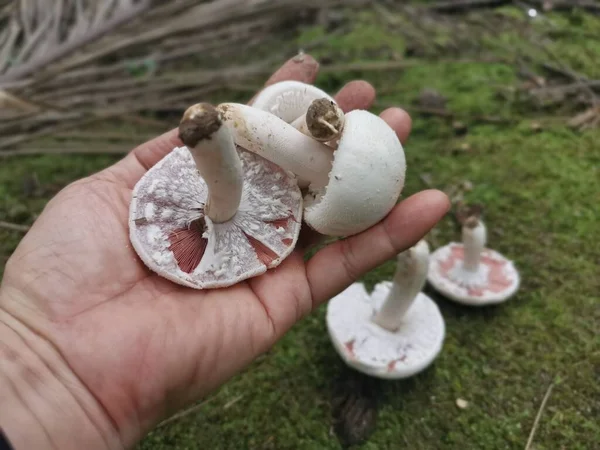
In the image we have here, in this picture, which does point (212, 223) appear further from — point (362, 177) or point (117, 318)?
point (362, 177)

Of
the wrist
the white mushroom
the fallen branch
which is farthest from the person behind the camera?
the fallen branch

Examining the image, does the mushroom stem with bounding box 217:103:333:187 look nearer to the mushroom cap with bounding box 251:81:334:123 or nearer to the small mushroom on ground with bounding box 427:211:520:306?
the mushroom cap with bounding box 251:81:334:123

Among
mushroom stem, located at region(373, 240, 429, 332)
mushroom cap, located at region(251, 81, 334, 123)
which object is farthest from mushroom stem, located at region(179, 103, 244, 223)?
mushroom stem, located at region(373, 240, 429, 332)

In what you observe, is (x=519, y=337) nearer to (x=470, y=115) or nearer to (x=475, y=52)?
(x=470, y=115)

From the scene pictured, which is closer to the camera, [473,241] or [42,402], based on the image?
[42,402]

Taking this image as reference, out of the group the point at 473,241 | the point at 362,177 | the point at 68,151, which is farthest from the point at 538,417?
the point at 68,151

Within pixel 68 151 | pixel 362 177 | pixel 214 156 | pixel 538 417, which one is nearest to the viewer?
pixel 214 156

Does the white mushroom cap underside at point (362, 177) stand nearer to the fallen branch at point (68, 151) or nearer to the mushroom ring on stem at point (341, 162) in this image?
the mushroom ring on stem at point (341, 162)
